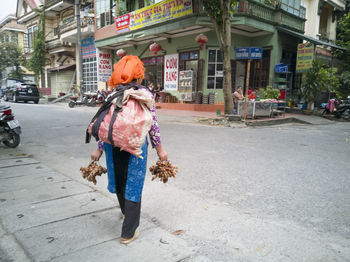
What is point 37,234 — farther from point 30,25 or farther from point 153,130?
point 30,25

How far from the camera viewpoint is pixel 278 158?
5.00 m

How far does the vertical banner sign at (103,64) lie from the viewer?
1977 cm

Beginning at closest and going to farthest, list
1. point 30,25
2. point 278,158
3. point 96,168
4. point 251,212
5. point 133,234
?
point 133,234 < point 96,168 < point 251,212 < point 278,158 < point 30,25

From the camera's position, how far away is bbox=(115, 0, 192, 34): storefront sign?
12.8 metres

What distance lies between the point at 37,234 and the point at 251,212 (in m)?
2.06

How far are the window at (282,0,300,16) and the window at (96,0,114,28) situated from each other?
11.5m

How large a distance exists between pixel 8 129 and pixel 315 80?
13503 millimetres

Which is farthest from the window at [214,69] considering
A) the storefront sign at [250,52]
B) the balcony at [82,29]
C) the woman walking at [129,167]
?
the woman walking at [129,167]

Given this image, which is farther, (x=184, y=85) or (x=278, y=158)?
(x=184, y=85)

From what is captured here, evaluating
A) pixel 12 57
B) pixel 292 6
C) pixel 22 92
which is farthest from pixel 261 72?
pixel 12 57

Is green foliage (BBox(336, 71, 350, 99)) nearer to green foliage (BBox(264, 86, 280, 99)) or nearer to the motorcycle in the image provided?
green foliage (BBox(264, 86, 280, 99))

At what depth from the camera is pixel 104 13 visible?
63.6ft

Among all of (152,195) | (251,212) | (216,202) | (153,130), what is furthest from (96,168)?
(251,212)

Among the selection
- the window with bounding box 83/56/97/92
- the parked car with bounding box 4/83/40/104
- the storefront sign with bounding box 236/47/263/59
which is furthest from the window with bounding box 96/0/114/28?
the storefront sign with bounding box 236/47/263/59
